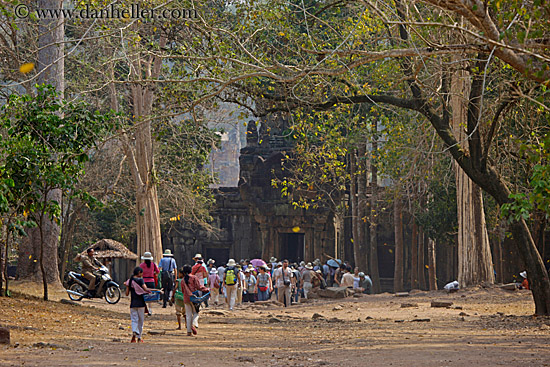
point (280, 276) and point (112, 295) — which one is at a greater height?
point (280, 276)

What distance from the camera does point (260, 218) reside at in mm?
38344

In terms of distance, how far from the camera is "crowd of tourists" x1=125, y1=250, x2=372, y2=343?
10906 millimetres

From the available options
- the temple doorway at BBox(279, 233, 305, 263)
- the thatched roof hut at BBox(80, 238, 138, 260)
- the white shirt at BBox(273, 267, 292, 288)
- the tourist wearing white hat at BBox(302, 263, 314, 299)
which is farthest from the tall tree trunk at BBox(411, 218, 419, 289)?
the thatched roof hut at BBox(80, 238, 138, 260)

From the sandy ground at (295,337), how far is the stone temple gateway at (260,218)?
20166 mm

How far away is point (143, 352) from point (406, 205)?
83.7ft

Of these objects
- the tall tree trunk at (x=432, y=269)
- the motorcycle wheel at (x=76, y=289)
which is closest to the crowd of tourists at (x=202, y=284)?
the motorcycle wheel at (x=76, y=289)

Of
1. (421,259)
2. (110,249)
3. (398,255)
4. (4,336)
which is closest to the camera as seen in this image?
(4,336)

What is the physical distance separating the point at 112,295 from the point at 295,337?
9084 mm

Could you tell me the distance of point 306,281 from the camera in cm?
2525

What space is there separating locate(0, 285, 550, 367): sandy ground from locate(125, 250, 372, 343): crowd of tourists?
1.80 feet

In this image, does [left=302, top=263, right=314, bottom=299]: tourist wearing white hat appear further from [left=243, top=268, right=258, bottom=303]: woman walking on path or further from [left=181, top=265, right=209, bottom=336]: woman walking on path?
[left=181, top=265, right=209, bottom=336]: woman walking on path

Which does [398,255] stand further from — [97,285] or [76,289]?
[76,289]

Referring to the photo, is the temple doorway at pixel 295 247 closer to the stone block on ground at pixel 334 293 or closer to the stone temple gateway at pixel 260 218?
the stone temple gateway at pixel 260 218

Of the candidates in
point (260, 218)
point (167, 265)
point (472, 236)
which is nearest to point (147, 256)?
point (167, 265)
